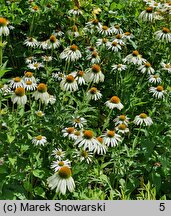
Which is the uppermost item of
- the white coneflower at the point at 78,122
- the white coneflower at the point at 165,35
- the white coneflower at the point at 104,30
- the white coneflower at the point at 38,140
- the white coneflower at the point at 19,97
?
the white coneflower at the point at 104,30

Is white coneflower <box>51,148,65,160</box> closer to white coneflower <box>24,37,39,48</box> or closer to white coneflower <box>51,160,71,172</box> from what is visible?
white coneflower <box>51,160,71,172</box>

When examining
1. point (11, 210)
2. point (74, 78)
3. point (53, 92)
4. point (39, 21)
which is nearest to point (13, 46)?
point (39, 21)

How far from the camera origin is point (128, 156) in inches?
126

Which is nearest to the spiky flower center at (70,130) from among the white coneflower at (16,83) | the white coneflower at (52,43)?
the white coneflower at (16,83)

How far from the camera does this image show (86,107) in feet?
11.0

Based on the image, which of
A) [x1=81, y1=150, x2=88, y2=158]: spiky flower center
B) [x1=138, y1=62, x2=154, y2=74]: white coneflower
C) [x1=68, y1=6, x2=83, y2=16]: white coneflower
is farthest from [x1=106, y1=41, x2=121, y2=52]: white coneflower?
[x1=81, y1=150, x2=88, y2=158]: spiky flower center

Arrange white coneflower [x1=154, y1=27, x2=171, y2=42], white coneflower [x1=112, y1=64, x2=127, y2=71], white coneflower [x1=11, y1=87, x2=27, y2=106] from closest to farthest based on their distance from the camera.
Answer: white coneflower [x1=11, y1=87, x2=27, y2=106] < white coneflower [x1=112, y1=64, x2=127, y2=71] < white coneflower [x1=154, y1=27, x2=171, y2=42]

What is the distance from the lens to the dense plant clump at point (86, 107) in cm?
293

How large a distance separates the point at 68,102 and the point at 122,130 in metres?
0.68

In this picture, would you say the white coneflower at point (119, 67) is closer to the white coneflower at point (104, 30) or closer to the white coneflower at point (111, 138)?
the white coneflower at point (104, 30)

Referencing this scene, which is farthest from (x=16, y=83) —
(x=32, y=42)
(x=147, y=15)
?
(x=147, y=15)

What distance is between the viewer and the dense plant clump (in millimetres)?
2930

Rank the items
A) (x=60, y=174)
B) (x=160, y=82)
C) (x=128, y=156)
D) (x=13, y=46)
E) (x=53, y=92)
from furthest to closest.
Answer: (x=13, y=46), (x=160, y=82), (x=53, y=92), (x=128, y=156), (x=60, y=174)

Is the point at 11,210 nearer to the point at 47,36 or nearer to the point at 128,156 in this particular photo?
the point at 128,156
